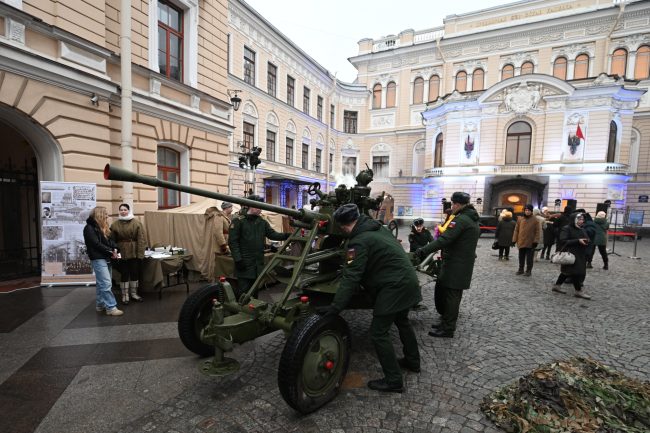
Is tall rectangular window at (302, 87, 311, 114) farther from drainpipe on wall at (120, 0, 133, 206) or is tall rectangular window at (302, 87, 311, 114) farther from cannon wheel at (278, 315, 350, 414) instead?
cannon wheel at (278, 315, 350, 414)

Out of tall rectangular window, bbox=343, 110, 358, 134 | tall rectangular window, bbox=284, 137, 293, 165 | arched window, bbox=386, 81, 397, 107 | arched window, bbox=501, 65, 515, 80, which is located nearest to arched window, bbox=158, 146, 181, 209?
Result: tall rectangular window, bbox=284, 137, 293, 165

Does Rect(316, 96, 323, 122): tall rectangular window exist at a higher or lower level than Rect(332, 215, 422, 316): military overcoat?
higher

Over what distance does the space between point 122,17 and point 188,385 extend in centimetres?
788

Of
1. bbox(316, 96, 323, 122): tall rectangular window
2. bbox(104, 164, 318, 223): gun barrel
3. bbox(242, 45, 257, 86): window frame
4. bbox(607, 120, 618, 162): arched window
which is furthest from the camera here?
bbox(316, 96, 323, 122): tall rectangular window

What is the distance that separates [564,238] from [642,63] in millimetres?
26103

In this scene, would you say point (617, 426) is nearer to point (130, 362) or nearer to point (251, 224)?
point (251, 224)

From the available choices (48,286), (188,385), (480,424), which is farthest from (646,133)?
(48,286)

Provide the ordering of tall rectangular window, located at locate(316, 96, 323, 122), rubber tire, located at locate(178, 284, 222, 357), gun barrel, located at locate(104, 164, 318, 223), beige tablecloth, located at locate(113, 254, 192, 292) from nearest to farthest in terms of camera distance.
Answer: gun barrel, located at locate(104, 164, 318, 223) < rubber tire, located at locate(178, 284, 222, 357) < beige tablecloth, located at locate(113, 254, 192, 292) < tall rectangular window, located at locate(316, 96, 323, 122)

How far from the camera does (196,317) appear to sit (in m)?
3.51

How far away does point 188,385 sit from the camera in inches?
123

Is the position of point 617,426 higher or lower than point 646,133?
lower

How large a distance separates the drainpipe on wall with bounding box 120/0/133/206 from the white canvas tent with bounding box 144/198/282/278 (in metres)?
0.80

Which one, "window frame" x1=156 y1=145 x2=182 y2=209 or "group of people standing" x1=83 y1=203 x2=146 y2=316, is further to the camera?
"window frame" x1=156 y1=145 x2=182 y2=209

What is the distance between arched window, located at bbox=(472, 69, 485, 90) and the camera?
26.7m
